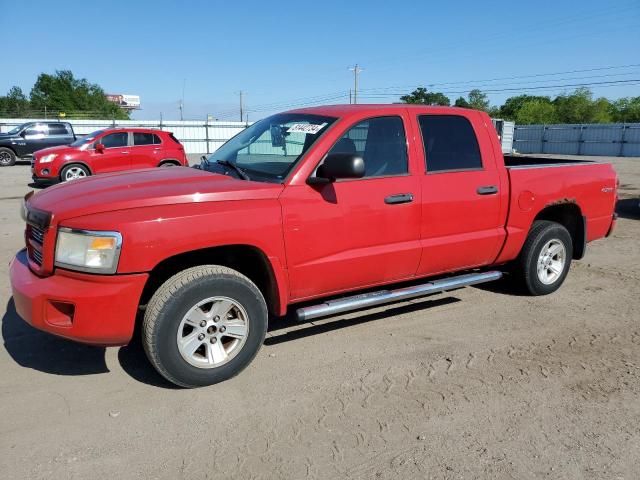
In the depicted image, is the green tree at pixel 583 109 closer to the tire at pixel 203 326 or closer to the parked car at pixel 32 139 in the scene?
the parked car at pixel 32 139

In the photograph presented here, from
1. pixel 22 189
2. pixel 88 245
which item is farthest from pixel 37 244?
pixel 22 189

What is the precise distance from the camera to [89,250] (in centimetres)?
307

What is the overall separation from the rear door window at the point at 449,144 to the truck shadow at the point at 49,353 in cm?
298

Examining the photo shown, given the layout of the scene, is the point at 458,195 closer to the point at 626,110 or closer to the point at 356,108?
the point at 356,108

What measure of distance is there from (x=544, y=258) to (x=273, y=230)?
3.15m

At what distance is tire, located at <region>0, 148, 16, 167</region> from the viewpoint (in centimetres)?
2065

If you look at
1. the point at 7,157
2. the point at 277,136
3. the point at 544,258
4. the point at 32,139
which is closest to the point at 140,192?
the point at 277,136

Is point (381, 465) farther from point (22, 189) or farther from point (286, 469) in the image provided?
point (22, 189)

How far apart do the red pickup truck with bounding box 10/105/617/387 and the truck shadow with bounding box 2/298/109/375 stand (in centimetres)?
69

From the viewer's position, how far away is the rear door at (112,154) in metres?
13.9

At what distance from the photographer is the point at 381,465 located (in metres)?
2.72

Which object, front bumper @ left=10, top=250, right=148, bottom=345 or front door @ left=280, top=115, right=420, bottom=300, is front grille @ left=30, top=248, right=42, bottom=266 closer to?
front bumper @ left=10, top=250, right=148, bottom=345

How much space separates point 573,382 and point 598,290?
7.94 ft

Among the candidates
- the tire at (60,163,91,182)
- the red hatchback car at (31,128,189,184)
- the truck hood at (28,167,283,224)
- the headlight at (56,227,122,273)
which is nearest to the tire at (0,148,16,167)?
the red hatchback car at (31,128,189,184)
